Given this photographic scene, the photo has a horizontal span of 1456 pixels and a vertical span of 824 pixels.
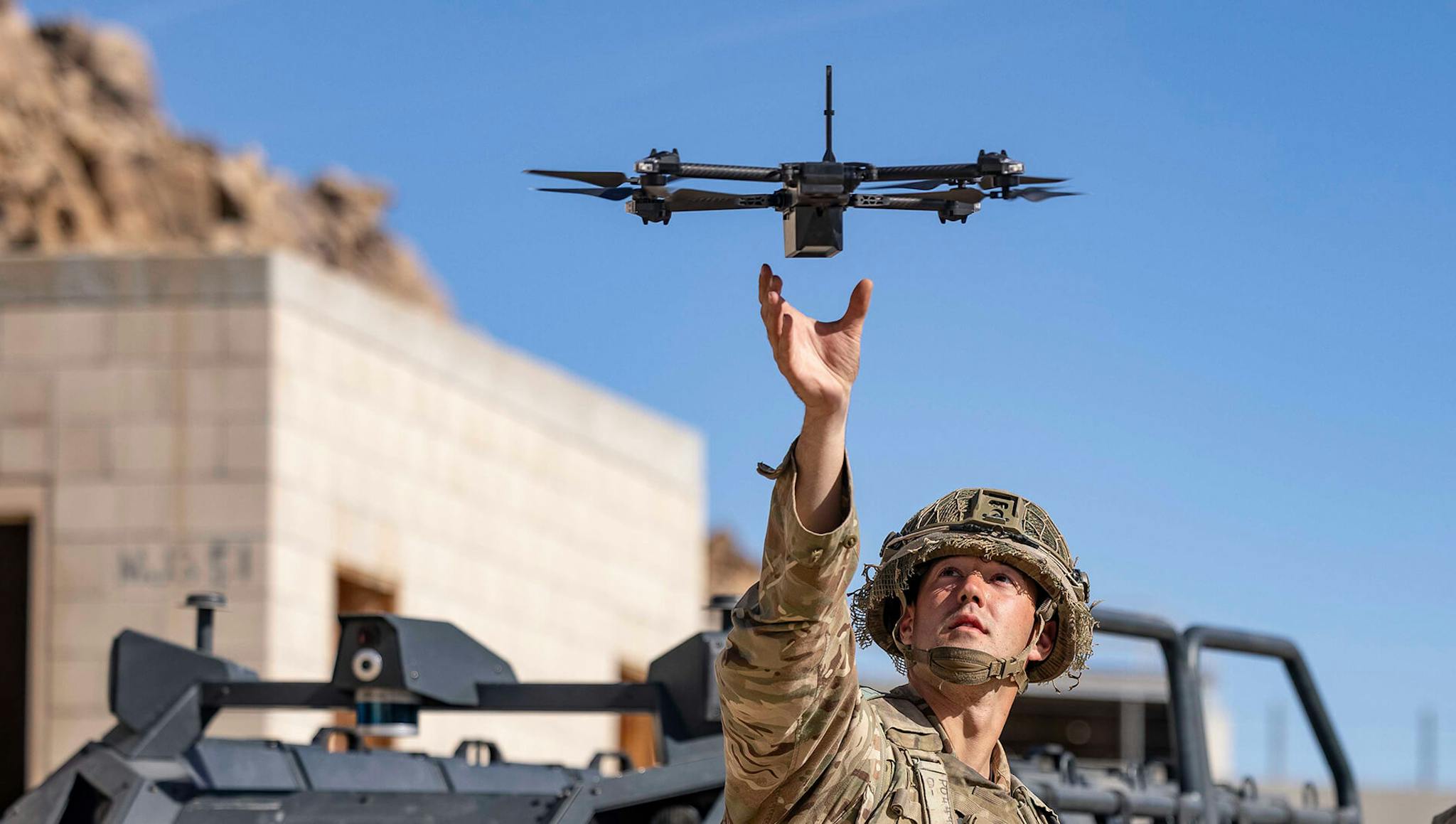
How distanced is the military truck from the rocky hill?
24.5 m

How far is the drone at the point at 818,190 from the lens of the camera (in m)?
3.70

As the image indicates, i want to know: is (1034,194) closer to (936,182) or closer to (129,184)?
(936,182)

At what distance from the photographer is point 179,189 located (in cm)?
4509

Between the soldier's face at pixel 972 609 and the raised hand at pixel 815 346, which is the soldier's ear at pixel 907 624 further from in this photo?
the raised hand at pixel 815 346

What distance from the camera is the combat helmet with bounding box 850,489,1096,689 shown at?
4.32m

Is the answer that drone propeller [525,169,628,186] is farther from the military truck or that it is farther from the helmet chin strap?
the military truck

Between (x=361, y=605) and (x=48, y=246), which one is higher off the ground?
(x=48, y=246)

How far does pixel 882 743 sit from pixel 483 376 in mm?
19982

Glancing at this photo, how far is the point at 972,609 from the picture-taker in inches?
168

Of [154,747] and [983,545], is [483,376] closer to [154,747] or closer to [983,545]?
[154,747]

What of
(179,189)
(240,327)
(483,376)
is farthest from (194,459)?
(179,189)

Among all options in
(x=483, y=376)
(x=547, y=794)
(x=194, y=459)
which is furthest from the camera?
(x=483, y=376)

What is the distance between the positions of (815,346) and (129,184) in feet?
136

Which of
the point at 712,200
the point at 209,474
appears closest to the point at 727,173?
the point at 712,200
